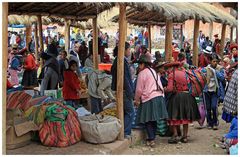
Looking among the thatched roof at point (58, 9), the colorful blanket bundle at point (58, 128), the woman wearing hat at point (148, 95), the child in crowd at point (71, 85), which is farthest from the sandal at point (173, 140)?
the thatched roof at point (58, 9)

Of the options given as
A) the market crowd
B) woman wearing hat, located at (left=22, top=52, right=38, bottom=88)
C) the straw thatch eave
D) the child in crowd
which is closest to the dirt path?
the market crowd

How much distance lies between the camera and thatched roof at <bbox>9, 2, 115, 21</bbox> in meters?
9.94

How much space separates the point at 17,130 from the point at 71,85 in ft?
9.79

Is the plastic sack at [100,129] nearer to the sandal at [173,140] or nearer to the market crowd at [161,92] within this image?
the market crowd at [161,92]

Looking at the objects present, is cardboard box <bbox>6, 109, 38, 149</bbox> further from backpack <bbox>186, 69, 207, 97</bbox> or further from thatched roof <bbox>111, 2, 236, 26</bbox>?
backpack <bbox>186, 69, 207, 97</bbox>

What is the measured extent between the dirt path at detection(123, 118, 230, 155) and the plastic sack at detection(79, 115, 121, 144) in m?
0.45

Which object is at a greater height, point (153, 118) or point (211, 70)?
Result: point (211, 70)

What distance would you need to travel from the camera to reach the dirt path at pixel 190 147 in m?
7.63

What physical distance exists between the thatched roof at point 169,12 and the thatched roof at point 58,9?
1285 mm

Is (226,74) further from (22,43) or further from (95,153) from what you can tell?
(22,43)

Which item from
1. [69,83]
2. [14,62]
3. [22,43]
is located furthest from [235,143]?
[22,43]

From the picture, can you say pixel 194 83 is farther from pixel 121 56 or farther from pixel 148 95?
pixel 121 56

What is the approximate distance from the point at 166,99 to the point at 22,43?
75.5 feet

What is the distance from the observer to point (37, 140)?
279 inches
